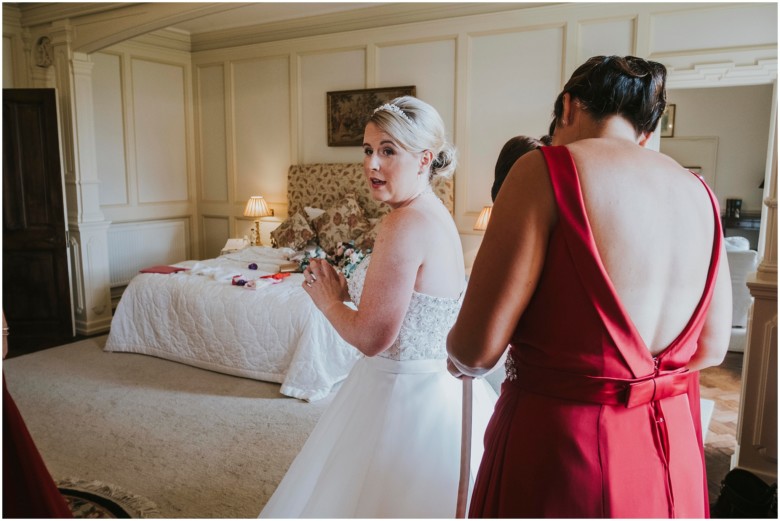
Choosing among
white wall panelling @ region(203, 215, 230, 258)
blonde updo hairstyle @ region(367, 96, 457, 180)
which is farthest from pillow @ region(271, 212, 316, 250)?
blonde updo hairstyle @ region(367, 96, 457, 180)

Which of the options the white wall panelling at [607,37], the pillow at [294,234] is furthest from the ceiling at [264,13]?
the pillow at [294,234]

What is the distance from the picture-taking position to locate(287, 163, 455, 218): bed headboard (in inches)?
227

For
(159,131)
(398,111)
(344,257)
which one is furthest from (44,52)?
(398,111)

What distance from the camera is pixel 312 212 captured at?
231 inches

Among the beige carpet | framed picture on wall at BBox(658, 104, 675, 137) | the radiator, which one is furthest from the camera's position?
framed picture on wall at BBox(658, 104, 675, 137)

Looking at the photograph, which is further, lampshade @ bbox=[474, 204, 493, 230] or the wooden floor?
lampshade @ bbox=[474, 204, 493, 230]

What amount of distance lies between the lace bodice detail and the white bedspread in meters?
2.25

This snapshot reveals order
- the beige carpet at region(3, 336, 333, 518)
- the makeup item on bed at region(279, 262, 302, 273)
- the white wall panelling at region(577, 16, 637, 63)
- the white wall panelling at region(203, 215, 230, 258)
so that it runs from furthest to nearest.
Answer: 1. the white wall panelling at region(203, 215, 230, 258)
2. the makeup item on bed at region(279, 262, 302, 273)
3. the white wall panelling at region(577, 16, 637, 63)
4. the beige carpet at region(3, 336, 333, 518)

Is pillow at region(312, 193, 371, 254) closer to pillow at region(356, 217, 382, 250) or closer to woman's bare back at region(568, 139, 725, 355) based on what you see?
pillow at region(356, 217, 382, 250)

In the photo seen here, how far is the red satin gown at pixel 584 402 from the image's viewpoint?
3.18 ft

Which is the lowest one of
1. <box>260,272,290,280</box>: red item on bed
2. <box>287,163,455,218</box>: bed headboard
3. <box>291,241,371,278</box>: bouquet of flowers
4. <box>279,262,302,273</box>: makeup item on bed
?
<box>260,272,290,280</box>: red item on bed

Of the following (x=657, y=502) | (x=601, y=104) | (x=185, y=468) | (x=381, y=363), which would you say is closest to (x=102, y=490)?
(x=185, y=468)

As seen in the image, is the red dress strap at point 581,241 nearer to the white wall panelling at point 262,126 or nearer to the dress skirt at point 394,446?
the dress skirt at point 394,446

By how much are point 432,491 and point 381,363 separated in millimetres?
372
